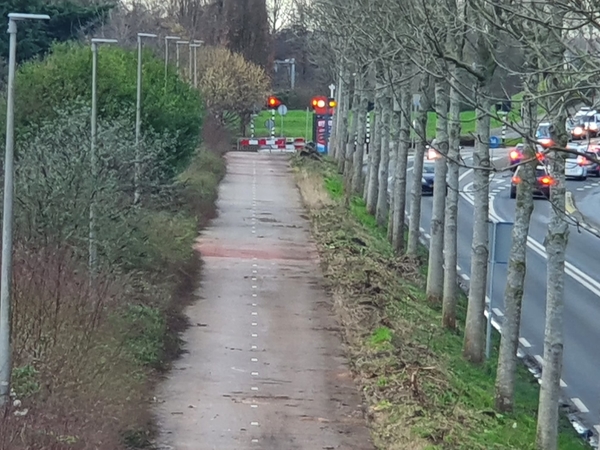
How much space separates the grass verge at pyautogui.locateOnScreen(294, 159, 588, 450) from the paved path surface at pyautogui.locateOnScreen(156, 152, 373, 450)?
34 cm

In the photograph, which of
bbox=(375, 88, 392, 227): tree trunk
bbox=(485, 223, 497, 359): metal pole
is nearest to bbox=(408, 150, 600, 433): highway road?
bbox=(485, 223, 497, 359): metal pole

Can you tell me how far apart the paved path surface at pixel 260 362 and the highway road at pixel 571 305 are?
353cm

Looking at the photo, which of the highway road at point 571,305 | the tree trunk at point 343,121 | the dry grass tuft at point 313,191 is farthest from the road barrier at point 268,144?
the highway road at point 571,305

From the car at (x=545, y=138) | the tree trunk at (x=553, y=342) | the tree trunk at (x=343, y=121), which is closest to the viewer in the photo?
the car at (x=545, y=138)

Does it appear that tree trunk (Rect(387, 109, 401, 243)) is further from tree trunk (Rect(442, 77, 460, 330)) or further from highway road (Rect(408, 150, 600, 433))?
tree trunk (Rect(442, 77, 460, 330))

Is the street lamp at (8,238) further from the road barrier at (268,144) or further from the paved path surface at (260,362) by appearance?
the road barrier at (268,144)

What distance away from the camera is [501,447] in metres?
15.0

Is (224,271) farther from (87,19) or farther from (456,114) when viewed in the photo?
(87,19)

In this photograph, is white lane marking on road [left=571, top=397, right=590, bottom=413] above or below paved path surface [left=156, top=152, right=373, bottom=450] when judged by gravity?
below

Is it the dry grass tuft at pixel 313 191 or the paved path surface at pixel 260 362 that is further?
the dry grass tuft at pixel 313 191

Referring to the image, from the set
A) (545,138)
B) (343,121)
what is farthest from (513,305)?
(343,121)

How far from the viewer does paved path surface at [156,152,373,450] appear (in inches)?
603

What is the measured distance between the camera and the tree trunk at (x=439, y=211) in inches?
944

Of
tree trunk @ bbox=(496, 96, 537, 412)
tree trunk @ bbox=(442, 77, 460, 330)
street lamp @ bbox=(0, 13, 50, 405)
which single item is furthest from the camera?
tree trunk @ bbox=(442, 77, 460, 330)
